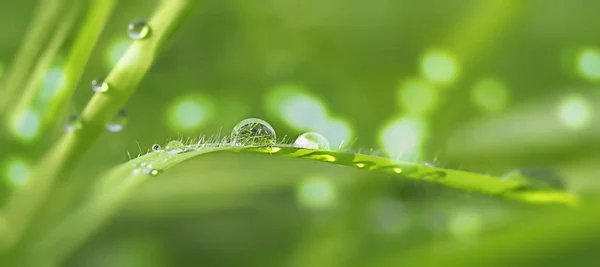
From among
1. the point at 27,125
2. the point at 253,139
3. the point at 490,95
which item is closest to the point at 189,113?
the point at 27,125

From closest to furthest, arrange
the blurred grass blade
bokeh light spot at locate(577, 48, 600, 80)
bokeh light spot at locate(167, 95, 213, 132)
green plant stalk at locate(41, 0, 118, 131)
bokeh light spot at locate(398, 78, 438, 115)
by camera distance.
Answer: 1. the blurred grass blade
2. green plant stalk at locate(41, 0, 118, 131)
3. bokeh light spot at locate(167, 95, 213, 132)
4. bokeh light spot at locate(398, 78, 438, 115)
5. bokeh light spot at locate(577, 48, 600, 80)

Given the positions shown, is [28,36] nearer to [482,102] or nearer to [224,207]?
[224,207]

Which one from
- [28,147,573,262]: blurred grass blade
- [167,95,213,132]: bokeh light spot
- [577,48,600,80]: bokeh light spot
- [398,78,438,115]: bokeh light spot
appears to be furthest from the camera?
[577,48,600,80]: bokeh light spot

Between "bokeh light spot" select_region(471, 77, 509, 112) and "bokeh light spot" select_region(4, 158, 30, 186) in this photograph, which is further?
"bokeh light spot" select_region(471, 77, 509, 112)

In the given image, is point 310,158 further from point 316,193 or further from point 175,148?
point 316,193

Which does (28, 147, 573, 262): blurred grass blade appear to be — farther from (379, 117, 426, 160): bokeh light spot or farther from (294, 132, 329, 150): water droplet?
(379, 117, 426, 160): bokeh light spot

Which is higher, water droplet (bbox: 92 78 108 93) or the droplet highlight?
water droplet (bbox: 92 78 108 93)

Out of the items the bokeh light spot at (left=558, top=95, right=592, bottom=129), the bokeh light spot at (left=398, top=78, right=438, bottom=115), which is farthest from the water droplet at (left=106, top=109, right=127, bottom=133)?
the bokeh light spot at (left=558, top=95, right=592, bottom=129)
